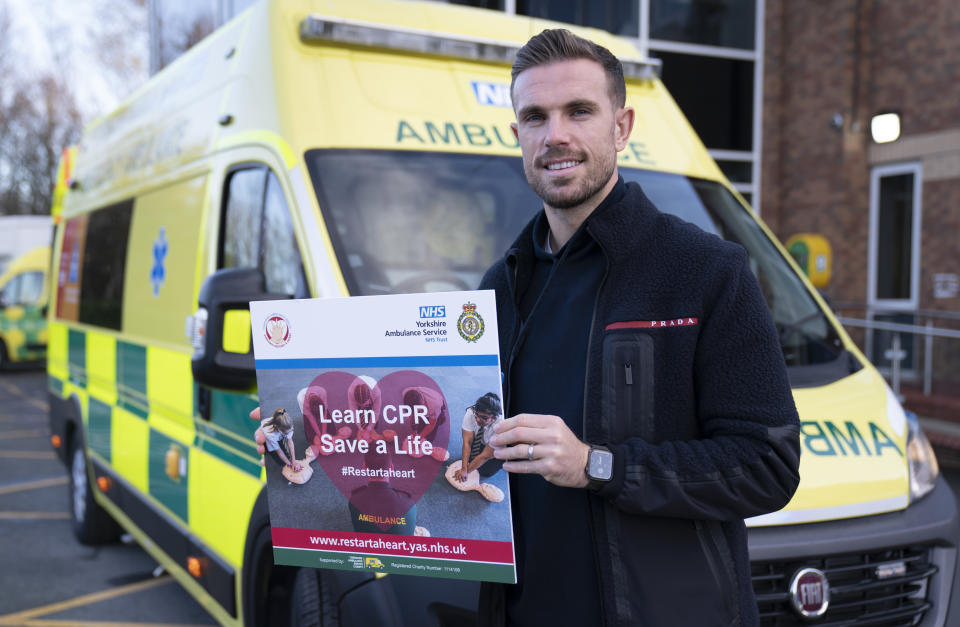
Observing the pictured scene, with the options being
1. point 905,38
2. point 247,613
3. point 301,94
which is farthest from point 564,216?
point 905,38

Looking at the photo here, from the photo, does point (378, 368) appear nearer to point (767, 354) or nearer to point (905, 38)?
point (767, 354)

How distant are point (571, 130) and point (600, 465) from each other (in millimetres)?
600

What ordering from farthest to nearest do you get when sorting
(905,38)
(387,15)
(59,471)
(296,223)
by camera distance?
(905,38), (59,471), (387,15), (296,223)

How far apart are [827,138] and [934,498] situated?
10120 millimetres

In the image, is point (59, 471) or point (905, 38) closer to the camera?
point (59, 471)

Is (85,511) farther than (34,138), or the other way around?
(34,138)

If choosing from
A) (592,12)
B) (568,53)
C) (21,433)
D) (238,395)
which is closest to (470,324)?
(568,53)

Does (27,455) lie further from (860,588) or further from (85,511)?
(860,588)

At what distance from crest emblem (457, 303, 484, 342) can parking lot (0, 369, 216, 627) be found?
3524 millimetres

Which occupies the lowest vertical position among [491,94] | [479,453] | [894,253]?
[479,453]

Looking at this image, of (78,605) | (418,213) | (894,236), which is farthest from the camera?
(894,236)

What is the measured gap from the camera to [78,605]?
4637 millimetres

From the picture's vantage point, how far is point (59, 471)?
8188 mm

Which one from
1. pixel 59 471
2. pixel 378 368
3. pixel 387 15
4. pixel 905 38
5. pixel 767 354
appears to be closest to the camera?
pixel 767 354
